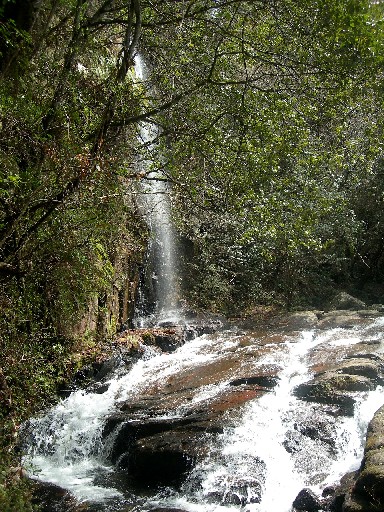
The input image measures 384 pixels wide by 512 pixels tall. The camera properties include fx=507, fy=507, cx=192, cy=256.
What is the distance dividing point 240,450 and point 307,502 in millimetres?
1097

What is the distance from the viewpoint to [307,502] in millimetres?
5520

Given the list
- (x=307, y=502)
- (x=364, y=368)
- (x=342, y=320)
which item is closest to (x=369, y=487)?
(x=307, y=502)

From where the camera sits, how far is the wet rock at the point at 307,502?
5457 millimetres

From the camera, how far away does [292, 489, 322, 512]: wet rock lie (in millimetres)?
5457

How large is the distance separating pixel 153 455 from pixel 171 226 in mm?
9312

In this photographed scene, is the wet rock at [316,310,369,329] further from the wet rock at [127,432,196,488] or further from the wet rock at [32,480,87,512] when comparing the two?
the wet rock at [32,480,87,512]

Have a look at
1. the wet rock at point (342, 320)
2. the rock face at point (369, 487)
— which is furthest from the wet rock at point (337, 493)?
the wet rock at point (342, 320)

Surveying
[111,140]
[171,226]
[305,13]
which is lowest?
[171,226]

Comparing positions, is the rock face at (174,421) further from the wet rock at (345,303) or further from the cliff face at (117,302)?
the wet rock at (345,303)

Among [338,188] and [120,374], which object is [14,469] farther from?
[338,188]

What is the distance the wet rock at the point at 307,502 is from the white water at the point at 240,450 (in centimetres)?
15

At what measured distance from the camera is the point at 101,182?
5926 mm

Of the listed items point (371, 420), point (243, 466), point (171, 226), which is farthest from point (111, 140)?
point (171, 226)

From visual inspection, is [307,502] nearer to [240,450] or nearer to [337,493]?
[337,493]
